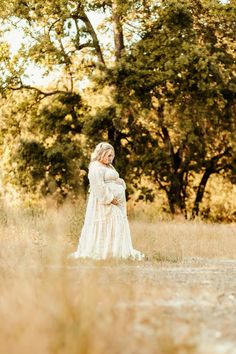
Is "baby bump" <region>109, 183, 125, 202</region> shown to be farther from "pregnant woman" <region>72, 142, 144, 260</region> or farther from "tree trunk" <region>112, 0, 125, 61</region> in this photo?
"tree trunk" <region>112, 0, 125, 61</region>

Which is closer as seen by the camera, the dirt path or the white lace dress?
the dirt path

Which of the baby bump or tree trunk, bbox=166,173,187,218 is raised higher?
tree trunk, bbox=166,173,187,218

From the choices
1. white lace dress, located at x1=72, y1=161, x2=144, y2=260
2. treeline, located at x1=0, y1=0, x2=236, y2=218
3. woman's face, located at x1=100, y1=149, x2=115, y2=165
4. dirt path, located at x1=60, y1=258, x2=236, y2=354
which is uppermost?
treeline, located at x1=0, y1=0, x2=236, y2=218

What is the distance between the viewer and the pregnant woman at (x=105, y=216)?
12.8 metres

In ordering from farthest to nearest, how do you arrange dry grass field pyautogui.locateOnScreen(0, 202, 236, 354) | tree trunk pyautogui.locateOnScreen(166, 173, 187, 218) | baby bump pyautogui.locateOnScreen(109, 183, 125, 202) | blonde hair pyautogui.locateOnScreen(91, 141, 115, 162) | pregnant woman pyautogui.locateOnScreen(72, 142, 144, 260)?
tree trunk pyautogui.locateOnScreen(166, 173, 187, 218), baby bump pyautogui.locateOnScreen(109, 183, 125, 202), pregnant woman pyautogui.locateOnScreen(72, 142, 144, 260), blonde hair pyautogui.locateOnScreen(91, 141, 115, 162), dry grass field pyautogui.locateOnScreen(0, 202, 236, 354)

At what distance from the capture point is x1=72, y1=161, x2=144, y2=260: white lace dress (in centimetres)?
1281

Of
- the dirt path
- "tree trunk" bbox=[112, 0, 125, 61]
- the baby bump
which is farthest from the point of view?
"tree trunk" bbox=[112, 0, 125, 61]

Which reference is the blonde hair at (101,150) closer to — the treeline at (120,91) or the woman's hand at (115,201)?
the woman's hand at (115,201)

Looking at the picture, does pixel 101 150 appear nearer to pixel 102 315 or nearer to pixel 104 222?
pixel 104 222

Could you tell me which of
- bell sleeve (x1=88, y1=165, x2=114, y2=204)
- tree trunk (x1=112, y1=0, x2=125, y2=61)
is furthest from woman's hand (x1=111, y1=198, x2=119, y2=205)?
tree trunk (x1=112, y1=0, x2=125, y2=61)

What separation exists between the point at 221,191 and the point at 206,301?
89.5 ft

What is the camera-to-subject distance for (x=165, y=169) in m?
29.0

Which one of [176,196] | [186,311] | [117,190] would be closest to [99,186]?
[117,190]

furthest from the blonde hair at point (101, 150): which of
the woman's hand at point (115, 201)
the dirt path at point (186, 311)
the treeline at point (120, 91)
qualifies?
the treeline at point (120, 91)
